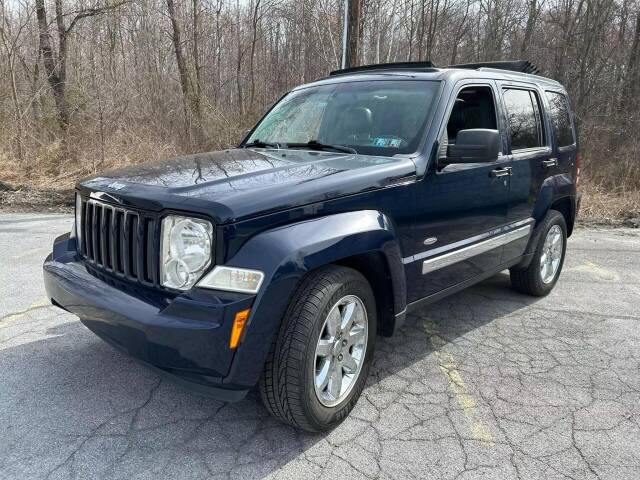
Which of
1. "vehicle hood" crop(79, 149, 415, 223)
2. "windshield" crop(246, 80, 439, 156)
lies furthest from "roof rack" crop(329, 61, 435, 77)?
"vehicle hood" crop(79, 149, 415, 223)

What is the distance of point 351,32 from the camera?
942cm

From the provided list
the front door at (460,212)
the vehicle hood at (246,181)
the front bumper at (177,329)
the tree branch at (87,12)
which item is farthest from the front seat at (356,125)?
the tree branch at (87,12)

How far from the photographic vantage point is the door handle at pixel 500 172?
146 inches

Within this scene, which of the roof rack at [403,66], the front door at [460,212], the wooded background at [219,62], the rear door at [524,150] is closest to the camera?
the front door at [460,212]

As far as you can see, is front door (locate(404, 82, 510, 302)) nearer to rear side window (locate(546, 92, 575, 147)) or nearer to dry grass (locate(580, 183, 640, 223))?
rear side window (locate(546, 92, 575, 147))

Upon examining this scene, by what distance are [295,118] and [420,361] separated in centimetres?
206

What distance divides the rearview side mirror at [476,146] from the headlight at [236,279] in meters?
1.59

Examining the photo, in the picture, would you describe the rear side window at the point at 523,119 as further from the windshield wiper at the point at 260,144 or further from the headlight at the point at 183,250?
the headlight at the point at 183,250

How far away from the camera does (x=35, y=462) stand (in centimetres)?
240

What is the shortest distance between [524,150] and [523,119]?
287mm

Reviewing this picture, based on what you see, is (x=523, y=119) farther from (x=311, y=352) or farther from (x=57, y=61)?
(x=57, y=61)

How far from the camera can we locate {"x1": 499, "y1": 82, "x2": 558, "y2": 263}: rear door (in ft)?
13.2

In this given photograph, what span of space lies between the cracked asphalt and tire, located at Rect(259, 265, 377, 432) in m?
0.17

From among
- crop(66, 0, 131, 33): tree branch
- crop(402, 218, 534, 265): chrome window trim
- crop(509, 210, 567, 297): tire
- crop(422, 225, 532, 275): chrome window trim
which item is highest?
crop(66, 0, 131, 33): tree branch
